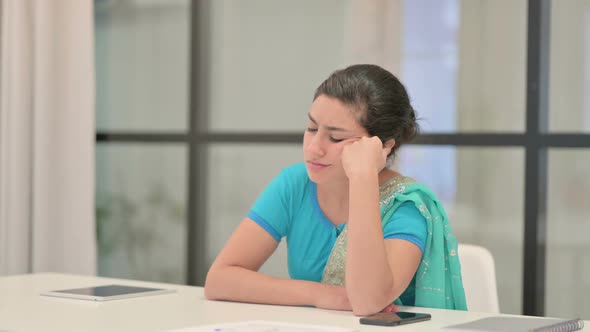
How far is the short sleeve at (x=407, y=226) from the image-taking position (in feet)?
6.72

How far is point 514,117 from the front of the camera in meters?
3.30

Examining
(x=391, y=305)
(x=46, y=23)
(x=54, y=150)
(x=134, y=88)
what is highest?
(x=46, y=23)

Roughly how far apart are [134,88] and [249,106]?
650mm

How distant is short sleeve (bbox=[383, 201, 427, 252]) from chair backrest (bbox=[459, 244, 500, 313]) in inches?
12.1

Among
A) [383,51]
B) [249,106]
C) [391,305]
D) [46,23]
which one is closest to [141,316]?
[391,305]

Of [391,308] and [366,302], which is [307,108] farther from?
[366,302]

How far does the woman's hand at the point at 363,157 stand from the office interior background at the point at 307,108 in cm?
132

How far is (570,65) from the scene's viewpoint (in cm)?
319

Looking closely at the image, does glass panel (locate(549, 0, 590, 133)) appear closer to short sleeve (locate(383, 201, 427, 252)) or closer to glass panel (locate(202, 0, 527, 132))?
glass panel (locate(202, 0, 527, 132))

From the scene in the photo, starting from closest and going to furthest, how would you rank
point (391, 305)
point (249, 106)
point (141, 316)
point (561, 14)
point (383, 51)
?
1. point (141, 316)
2. point (391, 305)
3. point (561, 14)
4. point (383, 51)
5. point (249, 106)

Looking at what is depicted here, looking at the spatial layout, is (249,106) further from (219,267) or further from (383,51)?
(219,267)

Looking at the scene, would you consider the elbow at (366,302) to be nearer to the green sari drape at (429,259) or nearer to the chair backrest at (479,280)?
the green sari drape at (429,259)

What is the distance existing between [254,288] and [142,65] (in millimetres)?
2372

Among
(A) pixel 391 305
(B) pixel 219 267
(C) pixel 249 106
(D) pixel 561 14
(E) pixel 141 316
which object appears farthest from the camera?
(C) pixel 249 106
